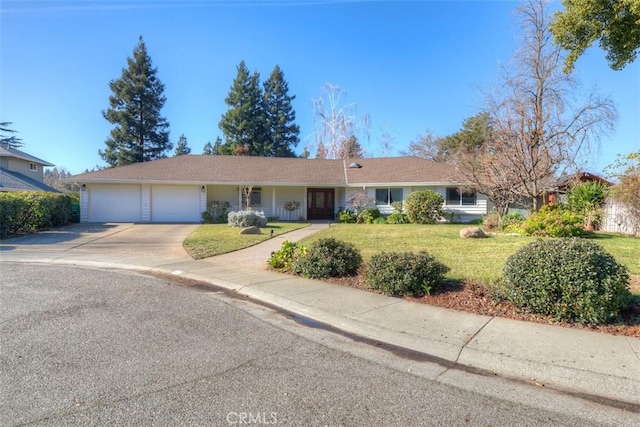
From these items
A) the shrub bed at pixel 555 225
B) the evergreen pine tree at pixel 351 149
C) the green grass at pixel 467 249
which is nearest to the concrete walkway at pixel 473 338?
the green grass at pixel 467 249

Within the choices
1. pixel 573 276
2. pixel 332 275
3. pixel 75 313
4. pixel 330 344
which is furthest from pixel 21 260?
pixel 573 276

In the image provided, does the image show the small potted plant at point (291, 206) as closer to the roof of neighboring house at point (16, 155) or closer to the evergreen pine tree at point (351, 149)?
the evergreen pine tree at point (351, 149)

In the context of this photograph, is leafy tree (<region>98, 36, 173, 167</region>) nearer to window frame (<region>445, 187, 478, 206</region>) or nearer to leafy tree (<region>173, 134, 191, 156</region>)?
leafy tree (<region>173, 134, 191, 156</region>)

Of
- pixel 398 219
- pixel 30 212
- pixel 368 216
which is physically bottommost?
pixel 398 219

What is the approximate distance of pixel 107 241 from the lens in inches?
563

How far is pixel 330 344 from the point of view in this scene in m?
4.59

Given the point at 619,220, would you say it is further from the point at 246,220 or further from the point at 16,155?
the point at 16,155

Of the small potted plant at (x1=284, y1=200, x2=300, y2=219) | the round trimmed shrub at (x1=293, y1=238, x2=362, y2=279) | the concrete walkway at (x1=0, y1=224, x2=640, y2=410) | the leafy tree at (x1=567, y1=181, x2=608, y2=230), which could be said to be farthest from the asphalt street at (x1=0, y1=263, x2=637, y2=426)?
the small potted plant at (x1=284, y1=200, x2=300, y2=219)

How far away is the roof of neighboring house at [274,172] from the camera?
22.8m

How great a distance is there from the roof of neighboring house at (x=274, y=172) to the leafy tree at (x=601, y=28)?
14263 mm

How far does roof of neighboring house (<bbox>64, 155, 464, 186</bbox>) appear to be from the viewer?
22.8 meters

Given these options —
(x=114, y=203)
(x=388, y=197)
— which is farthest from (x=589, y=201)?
(x=114, y=203)

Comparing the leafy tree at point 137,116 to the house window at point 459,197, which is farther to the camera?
the leafy tree at point 137,116

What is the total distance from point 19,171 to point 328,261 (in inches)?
1294
